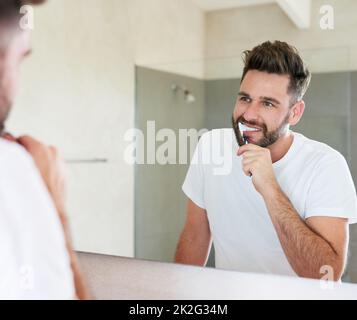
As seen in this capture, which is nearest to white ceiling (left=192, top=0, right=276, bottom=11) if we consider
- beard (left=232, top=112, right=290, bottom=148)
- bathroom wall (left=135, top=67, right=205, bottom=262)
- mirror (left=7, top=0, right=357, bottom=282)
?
mirror (left=7, top=0, right=357, bottom=282)

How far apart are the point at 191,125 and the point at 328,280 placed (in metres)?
0.57

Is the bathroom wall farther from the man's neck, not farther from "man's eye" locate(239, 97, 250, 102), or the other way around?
the man's neck

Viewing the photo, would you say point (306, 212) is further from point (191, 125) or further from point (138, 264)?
point (138, 264)

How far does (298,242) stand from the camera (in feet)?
4.21

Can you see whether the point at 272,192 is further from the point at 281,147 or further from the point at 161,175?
the point at 161,175

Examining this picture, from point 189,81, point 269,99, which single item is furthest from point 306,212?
point 189,81

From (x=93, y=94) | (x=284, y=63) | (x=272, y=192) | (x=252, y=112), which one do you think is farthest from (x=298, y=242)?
(x=93, y=94)

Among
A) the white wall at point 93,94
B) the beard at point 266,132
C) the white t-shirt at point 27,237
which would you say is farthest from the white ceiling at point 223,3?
the white t-shirt at point 27,237

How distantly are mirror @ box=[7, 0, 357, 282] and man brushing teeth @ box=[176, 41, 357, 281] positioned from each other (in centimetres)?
4

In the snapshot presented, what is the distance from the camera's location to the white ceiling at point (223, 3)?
1372 mm

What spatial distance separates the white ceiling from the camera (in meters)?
1.37

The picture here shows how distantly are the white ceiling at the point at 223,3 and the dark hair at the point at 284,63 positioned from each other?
0.45ft

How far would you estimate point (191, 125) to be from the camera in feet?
4.65

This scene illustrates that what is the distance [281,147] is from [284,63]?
228 millimetres
